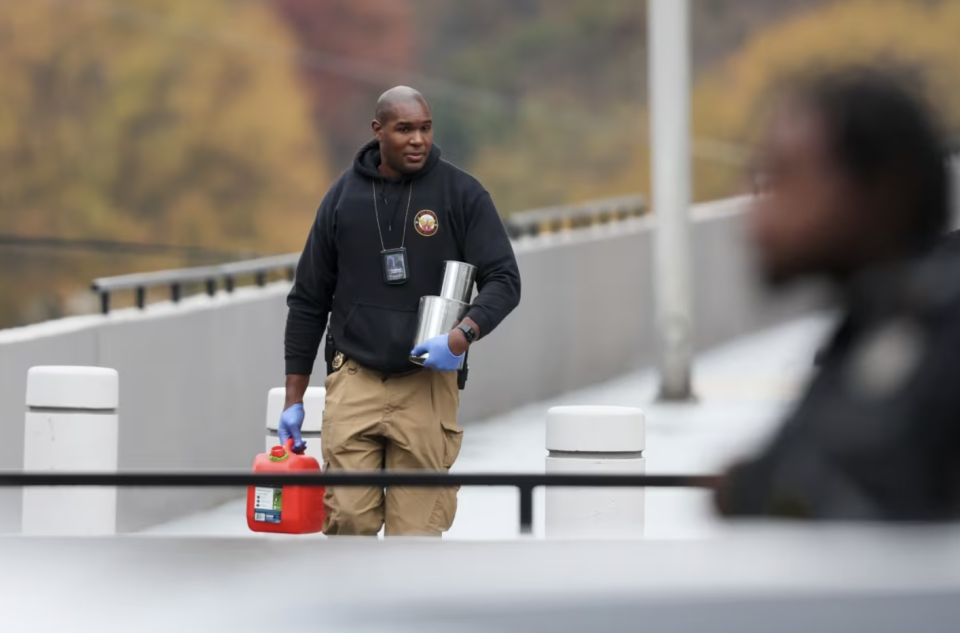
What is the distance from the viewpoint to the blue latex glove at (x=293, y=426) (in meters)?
5.71

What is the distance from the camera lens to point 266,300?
445 inches

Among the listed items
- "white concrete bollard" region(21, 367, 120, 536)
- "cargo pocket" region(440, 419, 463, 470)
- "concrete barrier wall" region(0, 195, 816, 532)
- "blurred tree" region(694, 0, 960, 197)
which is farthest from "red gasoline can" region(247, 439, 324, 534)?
"blurred tree" region(694, 0, 960, 197)

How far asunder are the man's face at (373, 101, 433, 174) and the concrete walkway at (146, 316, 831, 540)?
3.28 feet

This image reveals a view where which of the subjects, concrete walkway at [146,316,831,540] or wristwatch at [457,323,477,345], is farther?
concrete walkway at [146,316,831,540]

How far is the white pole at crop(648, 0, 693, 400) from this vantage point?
15570mm

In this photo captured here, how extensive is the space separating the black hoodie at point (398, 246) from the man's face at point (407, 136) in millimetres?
59

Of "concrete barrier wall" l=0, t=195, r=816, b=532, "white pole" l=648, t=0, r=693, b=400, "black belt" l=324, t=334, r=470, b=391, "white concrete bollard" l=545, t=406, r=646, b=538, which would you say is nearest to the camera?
"black belt" l=324, t=334, r=470, b=391

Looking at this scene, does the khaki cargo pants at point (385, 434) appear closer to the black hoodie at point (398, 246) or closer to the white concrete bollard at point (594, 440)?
the black hoodie at point (398, 246)

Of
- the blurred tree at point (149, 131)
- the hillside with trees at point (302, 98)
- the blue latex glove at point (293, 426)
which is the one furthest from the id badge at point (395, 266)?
the blurred tree at point (149, 131)

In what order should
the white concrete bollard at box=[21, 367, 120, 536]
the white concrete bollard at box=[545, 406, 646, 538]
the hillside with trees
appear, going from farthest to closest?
the hillside with trees → the white concrete bollard at box=[21, 367, 120, 536] → the white concrete bollard at box=[545, 406, 646, 538]

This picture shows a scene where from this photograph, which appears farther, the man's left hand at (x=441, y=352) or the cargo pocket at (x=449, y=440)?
the cargo pocket at (x=449, y=440)

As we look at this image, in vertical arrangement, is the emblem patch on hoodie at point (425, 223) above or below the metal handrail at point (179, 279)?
below

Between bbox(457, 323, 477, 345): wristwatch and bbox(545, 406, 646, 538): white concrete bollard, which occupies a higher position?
bbox(457, 323, 477, 345): wristwatch

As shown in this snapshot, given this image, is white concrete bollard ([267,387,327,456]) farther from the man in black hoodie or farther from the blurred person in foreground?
the blurred person in foreground
